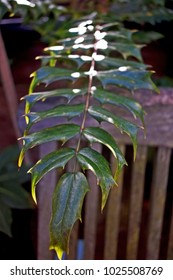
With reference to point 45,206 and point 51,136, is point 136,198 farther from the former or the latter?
point 51,136

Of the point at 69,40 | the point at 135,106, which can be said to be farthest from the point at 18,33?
the point at 135,106

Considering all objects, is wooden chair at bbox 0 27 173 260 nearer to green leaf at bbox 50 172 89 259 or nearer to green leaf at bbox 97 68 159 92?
green leaf at bbox 97 68 159 92

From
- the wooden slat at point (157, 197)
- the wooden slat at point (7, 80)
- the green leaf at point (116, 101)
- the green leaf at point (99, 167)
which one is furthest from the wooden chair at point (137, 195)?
the green leaf at point (99, 167)

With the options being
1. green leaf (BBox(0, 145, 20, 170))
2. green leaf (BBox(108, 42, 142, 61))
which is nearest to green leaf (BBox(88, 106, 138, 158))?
green leaf (BBox(108, 42, 142, 61))

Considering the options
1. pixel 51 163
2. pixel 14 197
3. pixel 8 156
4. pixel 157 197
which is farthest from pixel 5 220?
pixel 51 163

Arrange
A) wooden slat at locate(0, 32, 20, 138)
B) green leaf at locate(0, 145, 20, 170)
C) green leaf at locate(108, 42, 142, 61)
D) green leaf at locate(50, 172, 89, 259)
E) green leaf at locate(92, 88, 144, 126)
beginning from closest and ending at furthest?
green leaf at locate(50, 172, 89, 259) < green leaf at locate(92, 88, 144, 126) < green leaf at locate(108, 42, 142, 61) < wooden slat at locate(0, 32, 20, 138) < green leaf at locate(0, 145, 20, 170)
